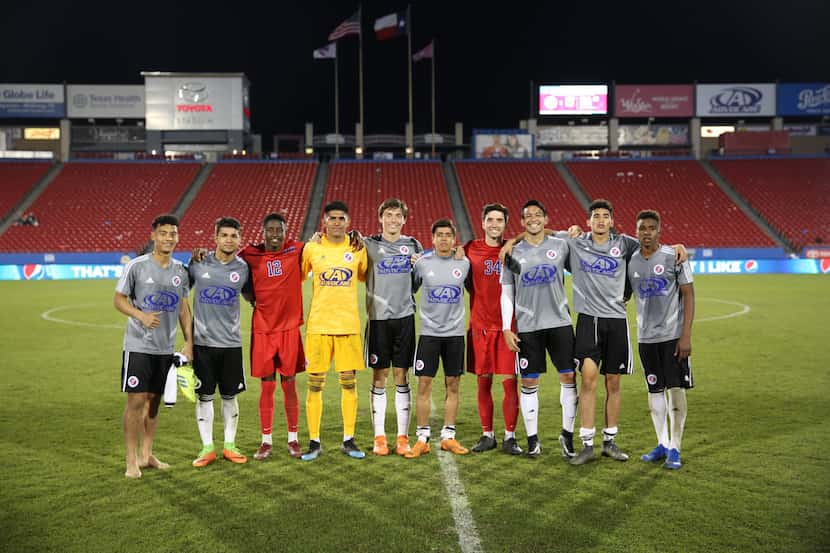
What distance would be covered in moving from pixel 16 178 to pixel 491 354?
4609 centimetres

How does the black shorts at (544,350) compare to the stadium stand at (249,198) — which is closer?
the black shorts at (544,350)

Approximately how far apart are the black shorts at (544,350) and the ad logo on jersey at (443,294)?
0.76 metres

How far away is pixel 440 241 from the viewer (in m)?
6.70

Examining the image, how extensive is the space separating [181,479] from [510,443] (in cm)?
287

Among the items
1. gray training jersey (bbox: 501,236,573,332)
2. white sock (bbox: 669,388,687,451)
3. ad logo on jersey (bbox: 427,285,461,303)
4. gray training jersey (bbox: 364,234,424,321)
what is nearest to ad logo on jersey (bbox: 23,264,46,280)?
gray training jersey (bbox: 364,234,424,321)

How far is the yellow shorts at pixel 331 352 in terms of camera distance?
649cm

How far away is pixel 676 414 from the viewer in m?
6.16

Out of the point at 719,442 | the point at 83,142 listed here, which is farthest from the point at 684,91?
the point at 719,442

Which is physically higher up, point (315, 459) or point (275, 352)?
point (275, 352)

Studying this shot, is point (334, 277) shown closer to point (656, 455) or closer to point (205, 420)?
point (205, 420)

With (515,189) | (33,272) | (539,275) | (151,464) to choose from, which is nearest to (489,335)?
(539,275)

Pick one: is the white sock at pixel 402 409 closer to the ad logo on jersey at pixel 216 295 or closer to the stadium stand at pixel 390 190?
the ad logo on jersey at pixel 216 295

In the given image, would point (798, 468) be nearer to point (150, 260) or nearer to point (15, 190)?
point (150, 260)

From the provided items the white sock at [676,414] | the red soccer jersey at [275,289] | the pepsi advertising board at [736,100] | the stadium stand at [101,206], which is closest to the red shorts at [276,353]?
the red soccer jersey at [275,289]
